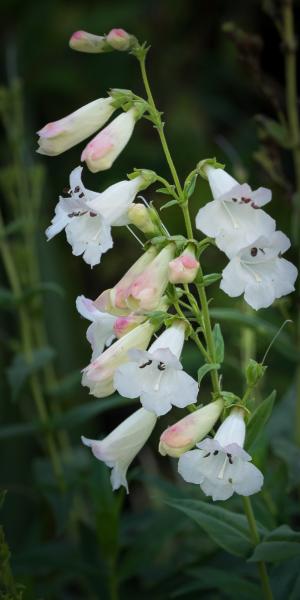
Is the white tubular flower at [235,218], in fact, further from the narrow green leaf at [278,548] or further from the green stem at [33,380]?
the green stem at [33,380]

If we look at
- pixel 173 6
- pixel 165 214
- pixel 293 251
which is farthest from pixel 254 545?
pixel 173 6

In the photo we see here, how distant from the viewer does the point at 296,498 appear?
1989 mm

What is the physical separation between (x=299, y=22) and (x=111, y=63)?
0.79 metres

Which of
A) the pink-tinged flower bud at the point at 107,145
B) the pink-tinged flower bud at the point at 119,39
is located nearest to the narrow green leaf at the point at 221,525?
the pink-tinged flower bud at the point at 107,145

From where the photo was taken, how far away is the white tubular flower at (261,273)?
1.10 metres

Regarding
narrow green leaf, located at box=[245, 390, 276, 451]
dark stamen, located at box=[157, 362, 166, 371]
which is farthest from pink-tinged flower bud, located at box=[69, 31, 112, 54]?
narrow green leaf, located at box=[245, 390, 276, 451]

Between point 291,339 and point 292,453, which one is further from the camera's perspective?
point 291,339

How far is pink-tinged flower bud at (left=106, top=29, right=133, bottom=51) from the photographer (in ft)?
3.89

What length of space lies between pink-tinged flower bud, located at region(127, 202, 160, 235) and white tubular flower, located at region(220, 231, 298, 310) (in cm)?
14

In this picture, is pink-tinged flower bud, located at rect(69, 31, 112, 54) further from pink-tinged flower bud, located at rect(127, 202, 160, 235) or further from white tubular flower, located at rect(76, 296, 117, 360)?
white tubular flower, located at rect(76, 296, 117, 360)

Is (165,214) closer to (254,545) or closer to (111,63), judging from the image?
(111,63)

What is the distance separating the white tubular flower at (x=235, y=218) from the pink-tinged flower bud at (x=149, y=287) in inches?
3.1

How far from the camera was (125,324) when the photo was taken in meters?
1.18

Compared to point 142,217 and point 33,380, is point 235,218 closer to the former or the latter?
point 142,217
